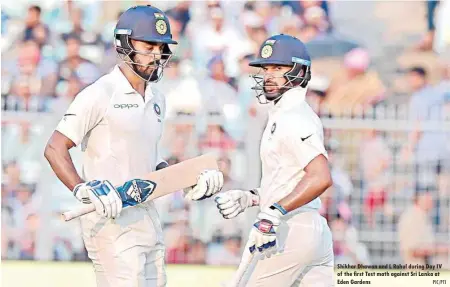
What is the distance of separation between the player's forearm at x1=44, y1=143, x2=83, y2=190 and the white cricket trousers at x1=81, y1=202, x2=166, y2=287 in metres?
0.27

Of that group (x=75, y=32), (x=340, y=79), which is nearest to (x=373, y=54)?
(x=340, y=79)

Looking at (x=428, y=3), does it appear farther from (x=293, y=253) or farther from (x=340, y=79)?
(x=293, y=253)

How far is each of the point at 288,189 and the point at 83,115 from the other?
1.04 meters

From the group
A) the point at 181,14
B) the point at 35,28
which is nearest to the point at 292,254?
the point at 181,14

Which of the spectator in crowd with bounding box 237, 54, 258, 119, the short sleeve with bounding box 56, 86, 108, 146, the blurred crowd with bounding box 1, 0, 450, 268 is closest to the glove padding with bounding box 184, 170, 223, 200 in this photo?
the short sleeve with bounding box 56, 86, 108, 146

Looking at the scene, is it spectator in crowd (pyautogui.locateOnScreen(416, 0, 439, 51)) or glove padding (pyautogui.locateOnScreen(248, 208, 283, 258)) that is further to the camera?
spectator in crowd (pyautogui.locateOnScreen(416, 0, 439, 51))

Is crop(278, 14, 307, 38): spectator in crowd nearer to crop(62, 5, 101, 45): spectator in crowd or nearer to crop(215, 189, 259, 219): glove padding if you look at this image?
crop(62, 5, 101, 45): spectator in crowd

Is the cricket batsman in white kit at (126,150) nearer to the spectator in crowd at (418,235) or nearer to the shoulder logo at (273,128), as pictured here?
the shoulder logo at (273,128)

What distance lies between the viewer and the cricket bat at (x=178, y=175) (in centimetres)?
486

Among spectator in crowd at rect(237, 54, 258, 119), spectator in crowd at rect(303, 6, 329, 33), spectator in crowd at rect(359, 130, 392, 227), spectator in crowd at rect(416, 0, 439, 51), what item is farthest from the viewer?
spectator in crowd at rect(416, 0, 439, 51)

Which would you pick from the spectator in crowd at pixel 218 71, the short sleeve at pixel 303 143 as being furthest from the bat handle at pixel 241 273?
the spectator in crowd at pixel 218 71

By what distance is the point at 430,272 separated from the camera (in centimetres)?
952

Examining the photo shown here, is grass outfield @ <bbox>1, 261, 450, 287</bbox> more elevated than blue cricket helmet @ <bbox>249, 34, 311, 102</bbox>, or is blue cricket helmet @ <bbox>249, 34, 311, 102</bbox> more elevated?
blue cricket helmet @ <bbox>249, 34, 311, 102</bbox>

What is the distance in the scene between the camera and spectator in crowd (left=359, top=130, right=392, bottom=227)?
31.4ft
